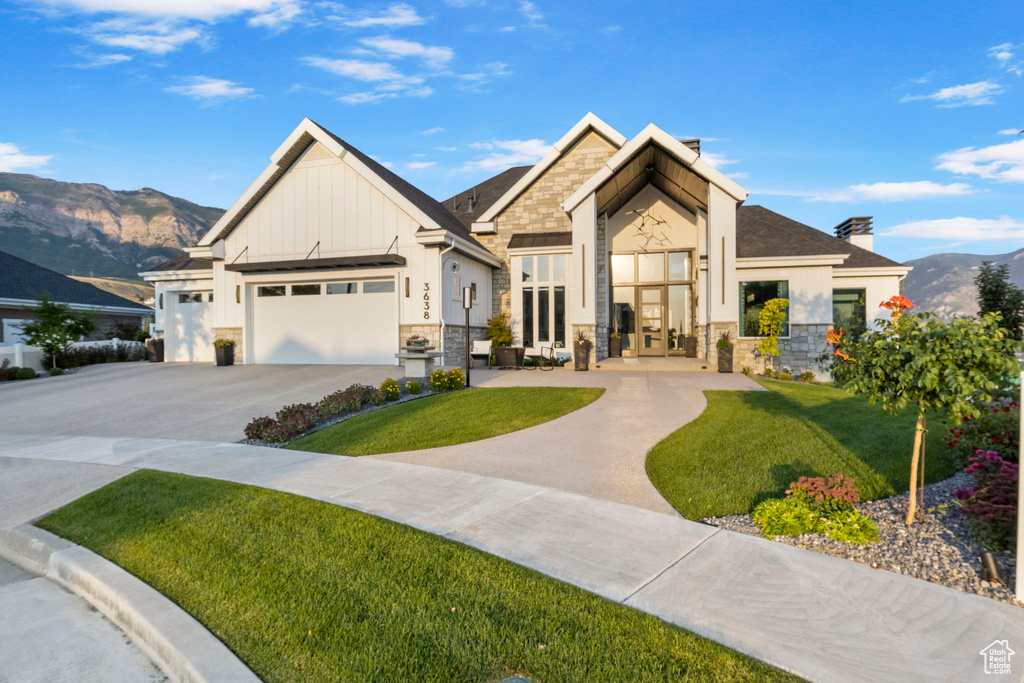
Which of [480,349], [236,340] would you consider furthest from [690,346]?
[236,340]

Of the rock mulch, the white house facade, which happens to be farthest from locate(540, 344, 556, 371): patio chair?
the rock mulch

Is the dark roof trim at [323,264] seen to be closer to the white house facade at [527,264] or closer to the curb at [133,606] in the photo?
the white house facade at [527,264]

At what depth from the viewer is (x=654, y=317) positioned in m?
18.4

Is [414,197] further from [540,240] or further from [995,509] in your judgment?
[995,509]

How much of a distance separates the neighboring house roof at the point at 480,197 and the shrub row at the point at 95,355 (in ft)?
44.6

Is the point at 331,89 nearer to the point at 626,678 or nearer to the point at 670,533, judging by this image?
the point at 670,533

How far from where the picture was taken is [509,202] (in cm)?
1861

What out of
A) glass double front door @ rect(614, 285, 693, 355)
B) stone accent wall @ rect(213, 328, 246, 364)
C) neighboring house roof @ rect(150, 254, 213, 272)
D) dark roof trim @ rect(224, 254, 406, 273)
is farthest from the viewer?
neighboring house roof @ rect(150, 254, 213, 272)

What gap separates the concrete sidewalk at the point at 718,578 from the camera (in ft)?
8.48

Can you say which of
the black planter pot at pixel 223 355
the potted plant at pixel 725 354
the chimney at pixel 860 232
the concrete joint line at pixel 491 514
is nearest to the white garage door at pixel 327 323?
the black planter pot at pixel 223 355

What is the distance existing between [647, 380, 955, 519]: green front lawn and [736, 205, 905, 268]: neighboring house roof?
8.04 m

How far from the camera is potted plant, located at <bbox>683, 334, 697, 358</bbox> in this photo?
1775 cm

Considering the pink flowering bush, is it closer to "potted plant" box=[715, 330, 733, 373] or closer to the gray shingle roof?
"potted plant" box=[715, 330, 733, 373]

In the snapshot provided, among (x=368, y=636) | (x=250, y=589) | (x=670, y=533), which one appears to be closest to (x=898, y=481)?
(x=670, y=533)
